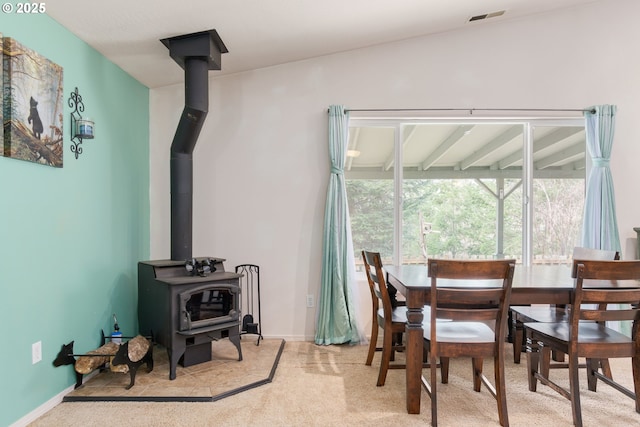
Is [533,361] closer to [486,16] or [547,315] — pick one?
[547,315]

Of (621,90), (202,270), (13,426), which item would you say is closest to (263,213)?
(202,270)

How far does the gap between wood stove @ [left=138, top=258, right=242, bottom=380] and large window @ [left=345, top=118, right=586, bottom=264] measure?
5.00 ft

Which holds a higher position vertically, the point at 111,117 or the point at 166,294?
the point at 111,117

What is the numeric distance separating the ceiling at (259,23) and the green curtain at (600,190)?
3.79 ft

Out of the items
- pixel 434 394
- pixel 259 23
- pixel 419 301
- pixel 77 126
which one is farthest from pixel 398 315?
pixel 77 126

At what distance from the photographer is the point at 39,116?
7.67 ft

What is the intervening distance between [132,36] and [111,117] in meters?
0.69

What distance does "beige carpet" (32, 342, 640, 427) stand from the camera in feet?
7.43

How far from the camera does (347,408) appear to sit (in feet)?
7.97

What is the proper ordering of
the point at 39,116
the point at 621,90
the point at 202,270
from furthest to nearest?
the point at 621,90 < the point at 202,270 < the point at 39,116

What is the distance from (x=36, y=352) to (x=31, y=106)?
1.43 meters

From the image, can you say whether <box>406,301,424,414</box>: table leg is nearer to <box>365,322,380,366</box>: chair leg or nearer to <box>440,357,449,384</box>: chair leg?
<box>440,357,449,384</box>: chair leg

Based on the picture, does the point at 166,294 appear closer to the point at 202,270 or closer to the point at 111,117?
the point at 202,270

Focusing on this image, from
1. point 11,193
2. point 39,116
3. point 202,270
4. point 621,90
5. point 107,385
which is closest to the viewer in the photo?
point 11,193
